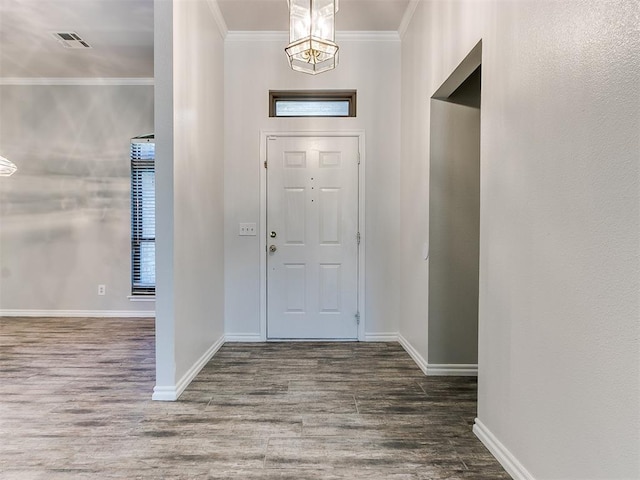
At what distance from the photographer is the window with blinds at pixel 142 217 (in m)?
4.61

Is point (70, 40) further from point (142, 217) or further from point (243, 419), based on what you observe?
point (243, 419)

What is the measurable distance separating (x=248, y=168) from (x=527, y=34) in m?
2.65

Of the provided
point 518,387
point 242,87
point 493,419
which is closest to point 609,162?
point 518,387

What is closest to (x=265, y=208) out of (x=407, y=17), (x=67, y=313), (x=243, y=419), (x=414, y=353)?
(x=414, y=353)

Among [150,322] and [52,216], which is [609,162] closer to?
[150,322]

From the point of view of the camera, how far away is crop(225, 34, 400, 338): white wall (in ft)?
11.9

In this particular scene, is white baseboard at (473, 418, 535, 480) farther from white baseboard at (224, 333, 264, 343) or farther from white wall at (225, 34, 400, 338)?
white baseboard at (224, 333, 264, 343)

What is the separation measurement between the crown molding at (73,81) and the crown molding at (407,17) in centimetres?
306

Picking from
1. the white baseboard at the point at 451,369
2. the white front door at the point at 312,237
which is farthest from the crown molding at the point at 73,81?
the white baseboard at the point at 451,369

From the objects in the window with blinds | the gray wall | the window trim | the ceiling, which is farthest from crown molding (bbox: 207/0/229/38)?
the gray wall

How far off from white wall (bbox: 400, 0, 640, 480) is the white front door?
70.2 inches

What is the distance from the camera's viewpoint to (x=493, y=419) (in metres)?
1.81

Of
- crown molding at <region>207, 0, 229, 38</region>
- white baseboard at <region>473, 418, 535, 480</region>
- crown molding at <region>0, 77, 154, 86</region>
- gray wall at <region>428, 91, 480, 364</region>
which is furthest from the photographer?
crown molding at <region>0, 77, 154, 86</region>

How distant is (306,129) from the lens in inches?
144
